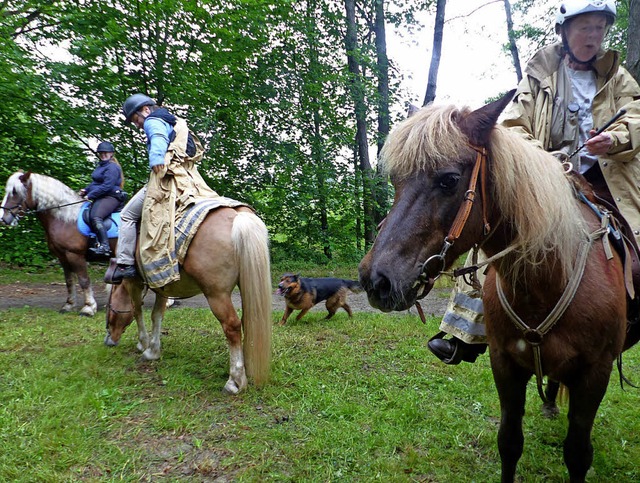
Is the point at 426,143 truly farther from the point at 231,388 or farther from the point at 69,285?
the point at 69,285

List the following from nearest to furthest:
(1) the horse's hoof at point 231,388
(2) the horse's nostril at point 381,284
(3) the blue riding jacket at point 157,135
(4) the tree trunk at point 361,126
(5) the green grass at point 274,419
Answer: (2) the horse's nostril at point 381,284 < (5) the green grass at point 274,419 < (1) the horse's hoof at point 231,388 < (3) the blue riding jacket at point 157,135 < (4) the tree trunk at point 361,126

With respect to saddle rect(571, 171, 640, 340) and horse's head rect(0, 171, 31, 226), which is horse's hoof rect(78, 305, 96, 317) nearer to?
horse's head rect(0, 171, 31, 226)

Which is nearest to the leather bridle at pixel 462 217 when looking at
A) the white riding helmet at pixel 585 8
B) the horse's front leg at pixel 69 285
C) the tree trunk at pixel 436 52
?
the white riding helmet at pixel 585 8

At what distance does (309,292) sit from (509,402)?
4239 mm

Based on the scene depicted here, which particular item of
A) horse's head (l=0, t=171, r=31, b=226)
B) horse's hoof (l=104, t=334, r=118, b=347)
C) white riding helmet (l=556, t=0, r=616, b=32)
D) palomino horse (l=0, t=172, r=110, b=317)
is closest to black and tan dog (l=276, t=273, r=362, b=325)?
horse's hoof (l=104, t=334, r=118, b=347)

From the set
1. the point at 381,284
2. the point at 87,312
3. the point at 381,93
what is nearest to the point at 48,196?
the point at 87,312

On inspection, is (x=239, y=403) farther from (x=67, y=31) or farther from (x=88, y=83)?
(x=67, y=31)

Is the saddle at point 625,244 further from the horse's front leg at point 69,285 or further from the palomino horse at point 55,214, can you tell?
the horse's front leg at point 69,285

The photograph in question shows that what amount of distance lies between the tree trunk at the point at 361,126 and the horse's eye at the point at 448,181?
428 inches

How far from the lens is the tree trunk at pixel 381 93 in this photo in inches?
492

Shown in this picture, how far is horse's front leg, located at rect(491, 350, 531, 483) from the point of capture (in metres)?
2.03

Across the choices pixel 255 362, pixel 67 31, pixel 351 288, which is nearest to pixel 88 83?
pixel 67 31

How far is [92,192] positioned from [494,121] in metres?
6.42

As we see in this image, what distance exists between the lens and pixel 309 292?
618cm
